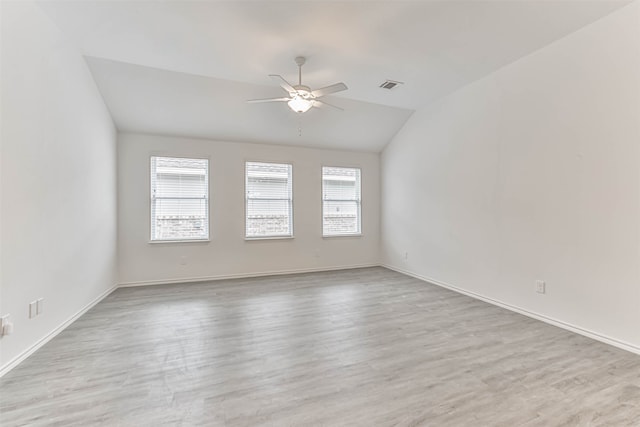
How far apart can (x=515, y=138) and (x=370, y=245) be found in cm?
355

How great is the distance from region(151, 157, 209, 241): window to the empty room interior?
3 cm

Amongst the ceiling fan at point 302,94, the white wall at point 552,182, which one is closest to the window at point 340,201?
the white wall at point 552,182

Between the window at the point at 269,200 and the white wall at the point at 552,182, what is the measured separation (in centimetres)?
274

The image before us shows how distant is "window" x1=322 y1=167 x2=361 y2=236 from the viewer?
6129 millimetres

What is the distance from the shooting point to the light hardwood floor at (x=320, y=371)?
178cm

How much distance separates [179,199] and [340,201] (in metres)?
3.15

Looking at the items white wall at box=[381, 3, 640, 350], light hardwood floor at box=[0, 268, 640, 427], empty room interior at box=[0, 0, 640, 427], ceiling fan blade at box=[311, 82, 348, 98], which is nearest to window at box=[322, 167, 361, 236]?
empty room interior at box=[0, 0, 640, 427]

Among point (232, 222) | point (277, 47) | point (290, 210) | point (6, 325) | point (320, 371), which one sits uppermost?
point (277, 47)

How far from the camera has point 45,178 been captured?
2752mm

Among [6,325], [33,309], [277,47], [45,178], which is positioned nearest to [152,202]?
[45,178]

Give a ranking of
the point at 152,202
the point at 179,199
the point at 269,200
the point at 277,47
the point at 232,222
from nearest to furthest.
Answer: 1. the point at 277,47
2. the point at 152,202
3. the point at 179,199
4. the point at 232,222
5. the point at 269,200

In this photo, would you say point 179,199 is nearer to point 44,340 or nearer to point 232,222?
point 232,222

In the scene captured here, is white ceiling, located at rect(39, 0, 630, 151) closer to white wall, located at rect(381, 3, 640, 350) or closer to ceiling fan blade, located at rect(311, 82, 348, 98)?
white wall, located at rect(381, 3, 640, 350)

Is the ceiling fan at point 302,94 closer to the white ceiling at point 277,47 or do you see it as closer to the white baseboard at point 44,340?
the white ceiling at point 277,47
